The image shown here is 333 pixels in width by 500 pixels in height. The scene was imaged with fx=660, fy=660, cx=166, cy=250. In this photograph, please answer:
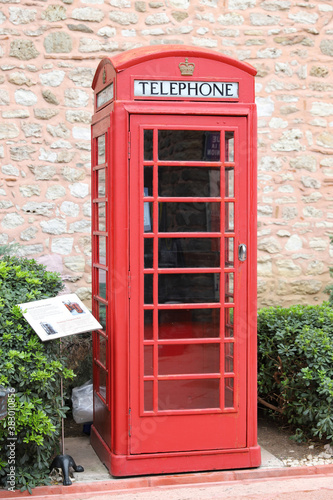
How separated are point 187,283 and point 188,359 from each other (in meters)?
0.48

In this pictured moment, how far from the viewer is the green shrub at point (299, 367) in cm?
445

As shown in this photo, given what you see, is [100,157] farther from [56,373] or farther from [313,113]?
[313,113]

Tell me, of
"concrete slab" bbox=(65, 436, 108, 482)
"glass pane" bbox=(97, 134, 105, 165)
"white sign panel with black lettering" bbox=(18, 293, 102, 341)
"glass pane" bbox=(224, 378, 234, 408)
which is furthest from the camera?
"glass pane" bbox=(97, 134, 105, 165)

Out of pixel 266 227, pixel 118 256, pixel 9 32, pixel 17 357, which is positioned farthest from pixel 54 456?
pixel 9 32

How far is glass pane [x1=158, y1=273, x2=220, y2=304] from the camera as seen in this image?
13.3ft

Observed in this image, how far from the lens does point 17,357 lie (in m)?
3.69

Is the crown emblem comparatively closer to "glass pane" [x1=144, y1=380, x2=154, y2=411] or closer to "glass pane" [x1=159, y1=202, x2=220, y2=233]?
"glass pane" [x1=159, y1=202, x2=220, y2=233]

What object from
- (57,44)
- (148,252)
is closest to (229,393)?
(148,252)

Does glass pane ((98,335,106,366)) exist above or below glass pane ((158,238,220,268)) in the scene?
below

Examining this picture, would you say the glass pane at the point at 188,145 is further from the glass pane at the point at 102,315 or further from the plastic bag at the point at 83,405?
the plastic bag at the point at 83,405

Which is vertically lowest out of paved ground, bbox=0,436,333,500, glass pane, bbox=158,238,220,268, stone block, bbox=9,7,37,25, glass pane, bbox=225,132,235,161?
paved ground, bbox=0,436,333,500

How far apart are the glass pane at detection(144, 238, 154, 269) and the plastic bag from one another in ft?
4.90

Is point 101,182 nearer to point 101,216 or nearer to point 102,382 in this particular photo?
point 101,216

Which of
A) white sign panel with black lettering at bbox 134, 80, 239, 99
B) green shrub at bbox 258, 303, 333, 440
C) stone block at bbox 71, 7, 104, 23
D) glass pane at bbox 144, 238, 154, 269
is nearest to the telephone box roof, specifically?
white sign panel with black lettering at bbox 134, 80, 239, 99
